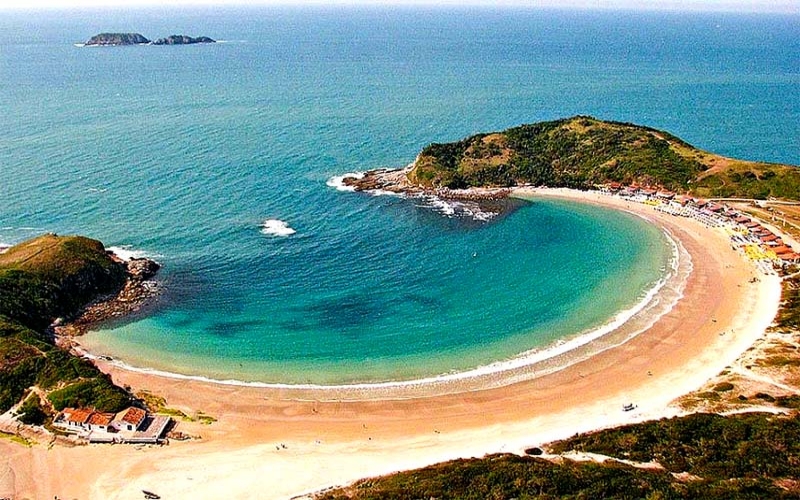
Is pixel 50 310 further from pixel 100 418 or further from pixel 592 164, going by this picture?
pixel 592 164

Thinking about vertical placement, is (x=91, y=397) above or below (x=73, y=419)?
above

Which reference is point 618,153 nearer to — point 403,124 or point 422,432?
point 403,124

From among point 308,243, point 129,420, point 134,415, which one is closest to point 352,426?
point 134,415

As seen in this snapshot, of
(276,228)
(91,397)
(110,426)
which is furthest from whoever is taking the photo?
(276,228)

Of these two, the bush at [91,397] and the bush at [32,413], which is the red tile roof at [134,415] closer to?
the bush at [91,397]

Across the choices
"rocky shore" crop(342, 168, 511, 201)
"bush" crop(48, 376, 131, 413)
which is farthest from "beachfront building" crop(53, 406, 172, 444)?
"rocky shore" crop(342, 168, 511, 201)

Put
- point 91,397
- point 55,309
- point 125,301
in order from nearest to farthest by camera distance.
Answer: point 91,397 → point 55,309 → point 125,301

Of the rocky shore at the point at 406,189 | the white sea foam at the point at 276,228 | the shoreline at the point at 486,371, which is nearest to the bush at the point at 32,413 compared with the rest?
the shoreline at the point at 486,371
